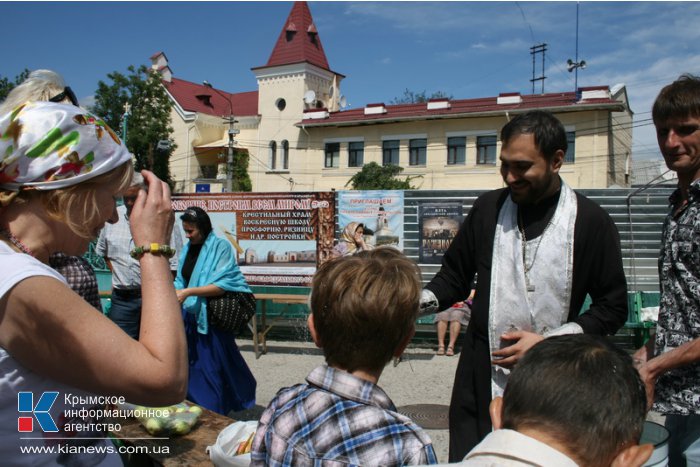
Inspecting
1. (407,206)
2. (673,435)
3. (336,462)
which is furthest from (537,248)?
(407,206)

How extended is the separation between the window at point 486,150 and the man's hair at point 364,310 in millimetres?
32612

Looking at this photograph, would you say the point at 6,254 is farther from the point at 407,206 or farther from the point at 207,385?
the point at 407,206

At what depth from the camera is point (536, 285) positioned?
2359 millimetres

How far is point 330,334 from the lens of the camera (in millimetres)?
1604

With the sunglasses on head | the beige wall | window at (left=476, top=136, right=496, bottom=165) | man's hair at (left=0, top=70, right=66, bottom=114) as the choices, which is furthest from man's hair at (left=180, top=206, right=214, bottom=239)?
window at (left=476, top=136, right=496, bottom=165)

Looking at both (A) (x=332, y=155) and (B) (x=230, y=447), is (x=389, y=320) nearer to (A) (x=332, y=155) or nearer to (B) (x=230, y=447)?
(B) (x=230, y=447)

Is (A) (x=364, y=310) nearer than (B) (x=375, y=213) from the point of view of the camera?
Yes

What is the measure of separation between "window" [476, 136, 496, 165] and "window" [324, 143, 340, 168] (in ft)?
29.1

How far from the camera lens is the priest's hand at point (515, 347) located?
208cm

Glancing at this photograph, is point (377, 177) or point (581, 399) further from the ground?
point (377, 177)

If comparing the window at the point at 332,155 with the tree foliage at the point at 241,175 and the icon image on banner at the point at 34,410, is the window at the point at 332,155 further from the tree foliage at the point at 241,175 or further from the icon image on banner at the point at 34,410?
the icon image on banner at the point at 34,410

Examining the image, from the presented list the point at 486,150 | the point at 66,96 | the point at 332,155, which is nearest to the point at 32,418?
the point at 66,96

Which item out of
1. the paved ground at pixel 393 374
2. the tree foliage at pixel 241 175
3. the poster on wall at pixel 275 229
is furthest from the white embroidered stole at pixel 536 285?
the tree foliage at pixel 241 175

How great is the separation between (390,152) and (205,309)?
102 feet
